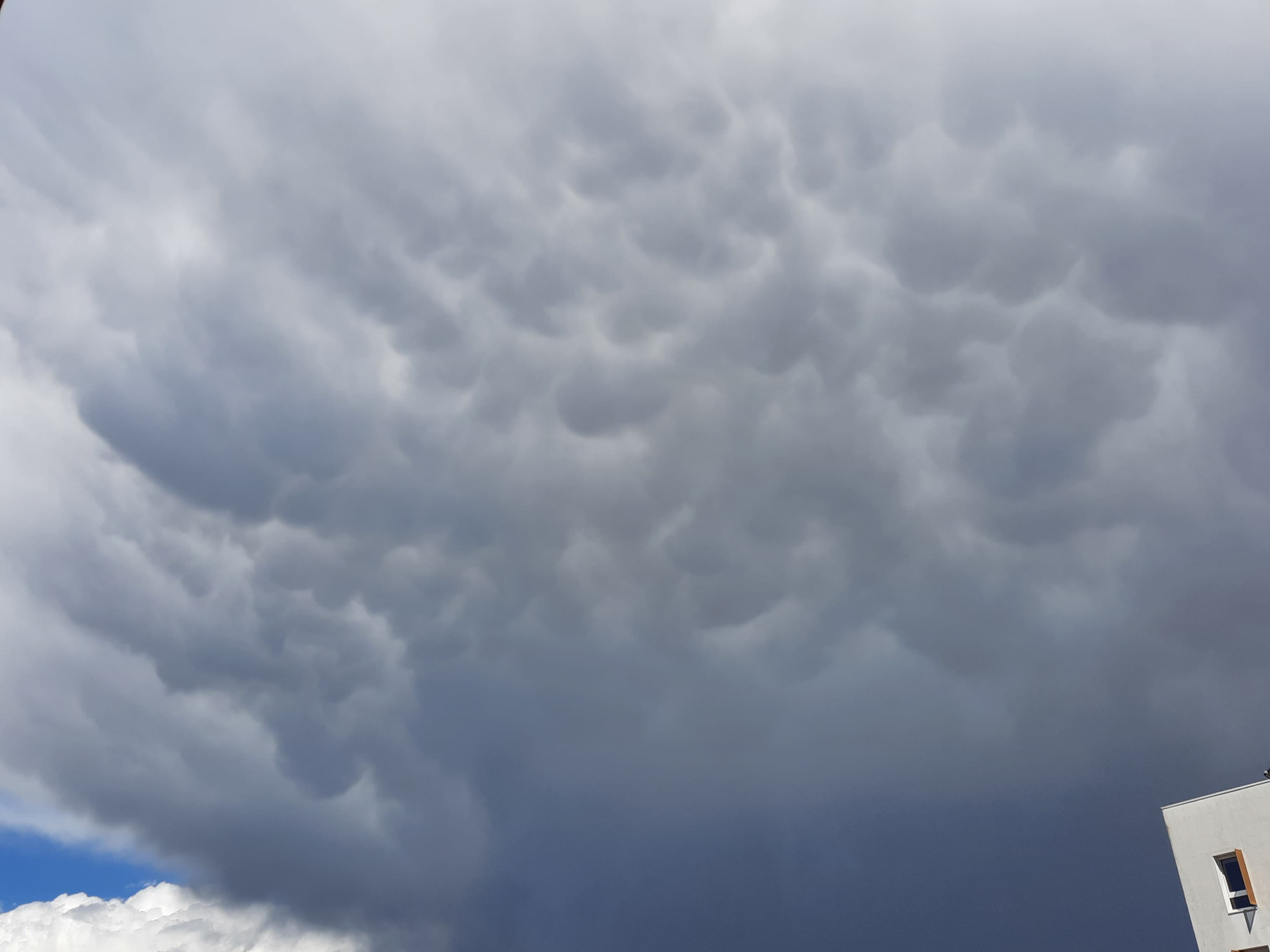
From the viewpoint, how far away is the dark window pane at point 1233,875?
181ft

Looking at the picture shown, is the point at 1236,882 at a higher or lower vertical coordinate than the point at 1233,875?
lower

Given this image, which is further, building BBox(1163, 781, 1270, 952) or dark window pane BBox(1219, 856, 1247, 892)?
dark window pane BBox(1219, 856, 1247, 892)

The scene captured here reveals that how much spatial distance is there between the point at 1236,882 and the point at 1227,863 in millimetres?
1042

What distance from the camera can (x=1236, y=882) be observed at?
181 feet

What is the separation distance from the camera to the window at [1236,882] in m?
53.6

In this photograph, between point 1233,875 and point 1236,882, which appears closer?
point 1236,882

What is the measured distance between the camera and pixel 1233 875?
182 feet

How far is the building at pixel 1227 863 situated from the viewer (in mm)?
53219

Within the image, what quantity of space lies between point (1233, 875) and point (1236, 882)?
42 cm

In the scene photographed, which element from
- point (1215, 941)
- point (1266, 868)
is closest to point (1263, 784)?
point (1266, 868)

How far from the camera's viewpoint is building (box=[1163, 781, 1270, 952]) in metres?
53.2

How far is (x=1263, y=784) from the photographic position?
53.5 meters

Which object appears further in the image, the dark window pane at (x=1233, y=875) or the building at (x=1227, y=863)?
the dark window pane at (x=1233, y=875)

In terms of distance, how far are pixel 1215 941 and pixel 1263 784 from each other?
33.4 ft
